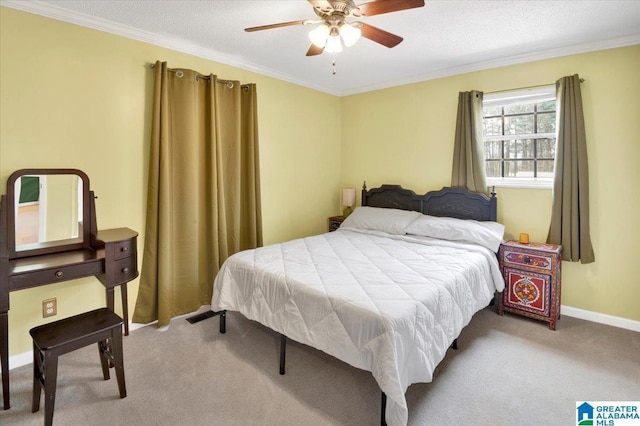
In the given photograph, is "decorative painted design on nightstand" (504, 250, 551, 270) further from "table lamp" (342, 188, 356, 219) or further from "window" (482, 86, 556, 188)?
"table lamp" (342, 188, 356, 219)

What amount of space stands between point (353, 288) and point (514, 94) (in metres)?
2.78

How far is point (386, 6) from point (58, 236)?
9.11 ft

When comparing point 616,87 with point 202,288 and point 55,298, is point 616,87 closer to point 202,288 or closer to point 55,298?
point 202,288

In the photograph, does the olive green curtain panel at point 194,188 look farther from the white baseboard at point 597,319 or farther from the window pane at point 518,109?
the window pane at point 518,109

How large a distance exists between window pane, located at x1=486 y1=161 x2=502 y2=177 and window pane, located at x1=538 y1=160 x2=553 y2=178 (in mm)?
386

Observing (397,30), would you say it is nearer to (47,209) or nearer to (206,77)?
(206,77)

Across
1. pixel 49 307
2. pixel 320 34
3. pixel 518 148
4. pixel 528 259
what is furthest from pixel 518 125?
pixel 49 307

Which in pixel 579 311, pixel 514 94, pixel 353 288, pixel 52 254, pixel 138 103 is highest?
pixel 514 94

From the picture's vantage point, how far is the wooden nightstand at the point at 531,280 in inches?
115

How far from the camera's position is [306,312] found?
6.84 ft

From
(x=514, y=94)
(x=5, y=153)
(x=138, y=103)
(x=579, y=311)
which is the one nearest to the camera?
(x=5, y=153)

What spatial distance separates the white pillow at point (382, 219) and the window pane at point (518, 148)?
3.79 ft

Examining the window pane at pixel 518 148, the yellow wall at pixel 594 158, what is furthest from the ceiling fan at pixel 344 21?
the window pane at pixel 518 148

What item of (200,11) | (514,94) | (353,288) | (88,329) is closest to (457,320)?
(353,288)
